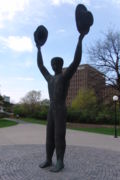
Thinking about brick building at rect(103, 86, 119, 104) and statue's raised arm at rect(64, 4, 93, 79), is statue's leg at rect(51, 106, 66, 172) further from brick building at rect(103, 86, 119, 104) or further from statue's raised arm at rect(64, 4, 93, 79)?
brick building at rect(103, 86, 119, 104)

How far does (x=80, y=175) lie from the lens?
5.48 m

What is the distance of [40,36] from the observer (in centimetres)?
701

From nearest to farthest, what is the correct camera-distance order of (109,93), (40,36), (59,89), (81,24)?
(81,24) < (59,89) < (40,36) < (109,93)

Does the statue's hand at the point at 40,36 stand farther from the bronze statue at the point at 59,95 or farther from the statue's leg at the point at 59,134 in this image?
the statue's leg at the point at 59,134

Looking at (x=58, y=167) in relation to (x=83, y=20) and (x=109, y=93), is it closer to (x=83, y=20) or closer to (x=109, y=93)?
(x=83, y=20)

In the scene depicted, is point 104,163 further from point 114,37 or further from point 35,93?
point 35,93

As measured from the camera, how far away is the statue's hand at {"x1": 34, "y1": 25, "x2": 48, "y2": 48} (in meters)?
6.96

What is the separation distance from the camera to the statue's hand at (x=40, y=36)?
22.9 ft

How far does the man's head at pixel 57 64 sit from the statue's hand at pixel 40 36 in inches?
36.4

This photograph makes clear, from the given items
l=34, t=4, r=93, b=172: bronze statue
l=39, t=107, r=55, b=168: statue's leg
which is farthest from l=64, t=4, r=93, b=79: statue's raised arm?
l=39, t=107, r=55, b=168: statue's leg

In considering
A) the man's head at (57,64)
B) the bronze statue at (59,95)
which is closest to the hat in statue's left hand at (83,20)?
the bronze statue at (59,95)

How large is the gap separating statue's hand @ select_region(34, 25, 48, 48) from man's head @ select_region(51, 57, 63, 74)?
0.92 metres

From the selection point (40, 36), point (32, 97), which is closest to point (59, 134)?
point (40, 36)

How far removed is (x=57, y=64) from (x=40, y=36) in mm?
1199
